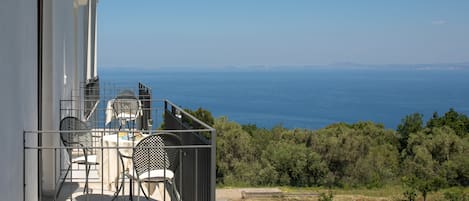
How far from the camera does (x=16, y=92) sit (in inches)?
161

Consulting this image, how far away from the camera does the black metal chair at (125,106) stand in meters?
9.30

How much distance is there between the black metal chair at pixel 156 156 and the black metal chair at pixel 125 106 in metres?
4.11

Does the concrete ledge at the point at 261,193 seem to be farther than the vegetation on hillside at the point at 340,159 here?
No

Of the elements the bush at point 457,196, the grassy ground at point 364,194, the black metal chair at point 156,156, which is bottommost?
the grassy ground at point 364,194

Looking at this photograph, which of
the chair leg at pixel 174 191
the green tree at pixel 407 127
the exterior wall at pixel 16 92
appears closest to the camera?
the exterior wall at pixel 16 92

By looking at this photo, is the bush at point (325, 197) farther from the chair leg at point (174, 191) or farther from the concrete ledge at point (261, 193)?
the chair leg at point (174, 191)

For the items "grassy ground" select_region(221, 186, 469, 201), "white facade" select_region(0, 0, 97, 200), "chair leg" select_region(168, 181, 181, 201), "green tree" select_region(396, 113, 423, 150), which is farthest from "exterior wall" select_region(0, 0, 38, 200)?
"green tree" select_region(396, 113, 423, 150)

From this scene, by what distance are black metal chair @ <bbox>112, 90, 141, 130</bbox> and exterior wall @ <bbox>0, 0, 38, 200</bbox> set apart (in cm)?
416

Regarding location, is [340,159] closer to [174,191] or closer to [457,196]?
[457,196]

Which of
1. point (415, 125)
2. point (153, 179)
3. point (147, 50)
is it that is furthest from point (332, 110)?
point (153, 179)

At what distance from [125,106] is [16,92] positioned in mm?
5366

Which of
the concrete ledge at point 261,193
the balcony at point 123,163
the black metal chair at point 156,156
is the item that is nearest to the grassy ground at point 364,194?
the concrete ledge at point 261,193

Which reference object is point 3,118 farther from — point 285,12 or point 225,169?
point 285,12

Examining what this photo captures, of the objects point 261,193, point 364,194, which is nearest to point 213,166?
point 261,193
